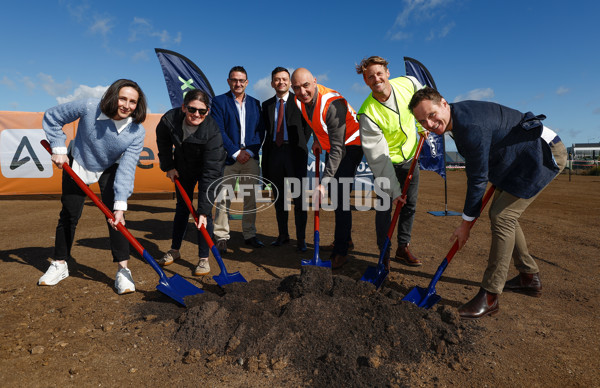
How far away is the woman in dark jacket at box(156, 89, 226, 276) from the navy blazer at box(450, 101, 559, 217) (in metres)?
2.21

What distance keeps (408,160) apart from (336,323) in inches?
78.2

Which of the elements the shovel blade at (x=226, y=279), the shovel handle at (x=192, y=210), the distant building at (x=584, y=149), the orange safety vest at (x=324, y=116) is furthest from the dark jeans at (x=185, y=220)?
the distant building at (x=584, y=149)

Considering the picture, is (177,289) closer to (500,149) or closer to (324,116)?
(324,116)

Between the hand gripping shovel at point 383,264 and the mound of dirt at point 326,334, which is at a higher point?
the hand gripping shovel at point 383,264

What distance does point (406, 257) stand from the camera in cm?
411

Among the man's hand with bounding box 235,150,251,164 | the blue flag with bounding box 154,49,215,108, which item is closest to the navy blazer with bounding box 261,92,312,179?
the man's hand with bounding box 235,150,251,164

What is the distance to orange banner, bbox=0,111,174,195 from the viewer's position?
28.6 ft

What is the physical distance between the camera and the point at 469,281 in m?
3.61

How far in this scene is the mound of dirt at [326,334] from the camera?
A: 210cm

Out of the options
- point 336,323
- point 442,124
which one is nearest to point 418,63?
point 442,124

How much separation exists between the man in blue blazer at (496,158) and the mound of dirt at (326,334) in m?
0.55

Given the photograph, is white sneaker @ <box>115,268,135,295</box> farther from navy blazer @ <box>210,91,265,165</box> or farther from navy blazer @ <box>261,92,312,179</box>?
navy blazer @ <box>261,92,312,179</box>

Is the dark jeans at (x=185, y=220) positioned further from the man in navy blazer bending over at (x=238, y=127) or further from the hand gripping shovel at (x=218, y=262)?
the man in navy blazer bending over at (x=238, y=127)

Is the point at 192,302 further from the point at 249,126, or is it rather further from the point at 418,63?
the point at 418,63
